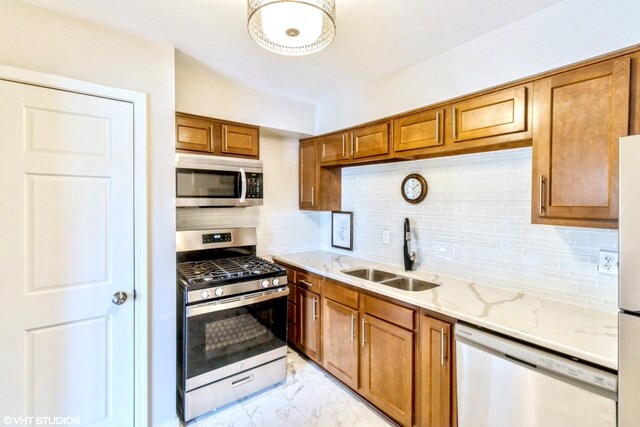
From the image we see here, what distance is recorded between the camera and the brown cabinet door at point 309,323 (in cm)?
260

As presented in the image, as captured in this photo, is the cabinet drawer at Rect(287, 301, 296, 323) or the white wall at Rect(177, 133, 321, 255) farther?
the white wall at Rect(177, 133, 321, 255)

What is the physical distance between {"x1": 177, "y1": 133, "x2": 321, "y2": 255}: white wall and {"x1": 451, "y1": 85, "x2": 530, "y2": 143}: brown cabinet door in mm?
1839

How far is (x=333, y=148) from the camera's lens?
2916 millimetres

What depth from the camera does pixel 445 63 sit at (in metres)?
2.04

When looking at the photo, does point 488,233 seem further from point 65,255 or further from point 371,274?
point 65,255

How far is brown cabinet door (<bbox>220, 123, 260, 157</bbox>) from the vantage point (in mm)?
2568

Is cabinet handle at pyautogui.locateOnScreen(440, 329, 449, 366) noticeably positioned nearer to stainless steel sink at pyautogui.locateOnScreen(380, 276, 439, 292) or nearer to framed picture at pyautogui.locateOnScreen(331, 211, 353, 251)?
stainless steel sink at pyautogui.locateOnScreen(380, 276, 439, 292)

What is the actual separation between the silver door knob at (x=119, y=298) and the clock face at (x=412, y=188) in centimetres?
218

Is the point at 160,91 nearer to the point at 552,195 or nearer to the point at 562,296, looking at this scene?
the point at 552,195

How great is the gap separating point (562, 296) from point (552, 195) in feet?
2.15

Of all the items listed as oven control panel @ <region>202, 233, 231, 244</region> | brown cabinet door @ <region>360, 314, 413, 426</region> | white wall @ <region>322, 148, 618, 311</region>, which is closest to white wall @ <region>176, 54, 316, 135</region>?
white wall @ <region>322, 148, 618, 311</region>

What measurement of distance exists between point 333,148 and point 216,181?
44.6 inches

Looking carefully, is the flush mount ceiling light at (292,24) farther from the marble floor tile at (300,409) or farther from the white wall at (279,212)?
the marble floor tile at (300,409)

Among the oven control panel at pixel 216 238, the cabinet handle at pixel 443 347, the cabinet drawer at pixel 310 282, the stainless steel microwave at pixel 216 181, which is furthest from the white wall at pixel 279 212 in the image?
the cabinet handle at pixel 443 347
